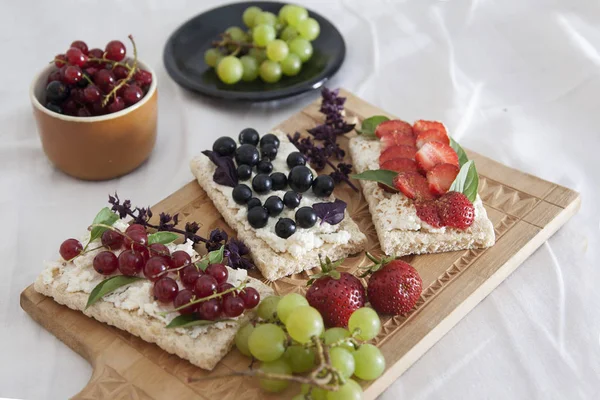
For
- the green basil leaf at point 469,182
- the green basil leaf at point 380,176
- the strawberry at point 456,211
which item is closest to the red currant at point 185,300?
the green basil leaf at point 380,176

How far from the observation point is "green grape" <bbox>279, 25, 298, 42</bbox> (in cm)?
353

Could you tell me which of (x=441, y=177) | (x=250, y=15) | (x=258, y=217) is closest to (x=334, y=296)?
(x=258, y=217)

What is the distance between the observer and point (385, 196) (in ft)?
8.79

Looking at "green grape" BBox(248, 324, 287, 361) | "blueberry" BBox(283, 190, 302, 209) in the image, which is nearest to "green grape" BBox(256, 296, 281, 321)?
"green grape" BBox(248, 324, 287, 361)

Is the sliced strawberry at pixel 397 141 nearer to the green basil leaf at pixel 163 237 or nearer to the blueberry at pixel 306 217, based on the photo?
the blueberry at pixel 306 217

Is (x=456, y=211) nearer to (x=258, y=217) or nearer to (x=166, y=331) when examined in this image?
(x=258, y=217)

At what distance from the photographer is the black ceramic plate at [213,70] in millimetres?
3330

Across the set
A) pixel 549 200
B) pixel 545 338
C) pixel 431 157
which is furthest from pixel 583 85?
pixel 545 338

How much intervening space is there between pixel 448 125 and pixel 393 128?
0.56m

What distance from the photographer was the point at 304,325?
6.47ft

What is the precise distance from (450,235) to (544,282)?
0.36 metres

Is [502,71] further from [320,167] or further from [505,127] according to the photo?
[320,167]

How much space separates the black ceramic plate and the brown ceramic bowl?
0.46m

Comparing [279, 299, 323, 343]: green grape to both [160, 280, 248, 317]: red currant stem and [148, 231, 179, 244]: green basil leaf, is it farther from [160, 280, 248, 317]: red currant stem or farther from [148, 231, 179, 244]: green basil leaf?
[148, 231, 179, 244]: green basil leaf
